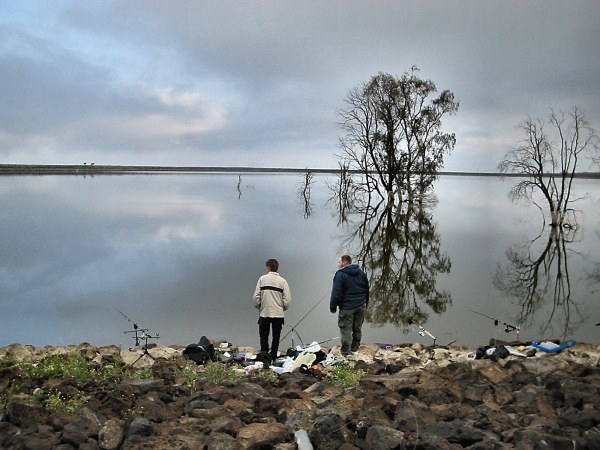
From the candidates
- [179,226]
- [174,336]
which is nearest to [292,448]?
[174,336]

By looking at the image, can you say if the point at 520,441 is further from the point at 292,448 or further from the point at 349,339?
the point at 349,339

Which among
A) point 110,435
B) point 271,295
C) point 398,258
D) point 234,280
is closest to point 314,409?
point 110,435

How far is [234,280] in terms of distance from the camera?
1903 cm

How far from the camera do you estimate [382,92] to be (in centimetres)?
4284

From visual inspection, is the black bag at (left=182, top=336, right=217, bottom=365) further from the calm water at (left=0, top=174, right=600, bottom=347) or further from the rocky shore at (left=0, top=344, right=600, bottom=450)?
the calm water at (left=0, top=174, right=600, bottom=347)

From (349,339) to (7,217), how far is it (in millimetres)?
37828

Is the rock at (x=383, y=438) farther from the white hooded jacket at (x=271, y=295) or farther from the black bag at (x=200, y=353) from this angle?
the black bag at (x=200, y=353)

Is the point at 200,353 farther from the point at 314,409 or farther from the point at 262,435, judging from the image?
the point at 262,435

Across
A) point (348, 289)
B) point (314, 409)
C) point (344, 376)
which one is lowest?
point (344, 376)

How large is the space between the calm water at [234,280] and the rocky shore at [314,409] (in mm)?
4826

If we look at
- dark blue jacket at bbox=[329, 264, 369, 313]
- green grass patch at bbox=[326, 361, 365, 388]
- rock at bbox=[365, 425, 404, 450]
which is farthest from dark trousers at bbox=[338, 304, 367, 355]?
rock at bbox=[365, 425, 404, 450]

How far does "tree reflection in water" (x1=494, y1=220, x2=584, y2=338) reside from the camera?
15.5m

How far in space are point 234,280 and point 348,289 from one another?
9.28 m

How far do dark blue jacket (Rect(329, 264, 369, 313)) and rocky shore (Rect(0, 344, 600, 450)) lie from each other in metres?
1.55
